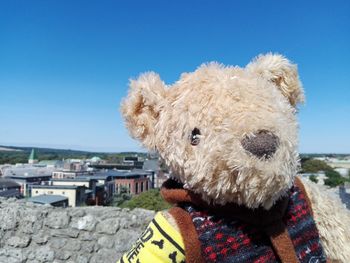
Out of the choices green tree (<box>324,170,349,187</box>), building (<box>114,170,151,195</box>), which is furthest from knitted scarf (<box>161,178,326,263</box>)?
building (<box>114,170,151,195</box>)

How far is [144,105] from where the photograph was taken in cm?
81

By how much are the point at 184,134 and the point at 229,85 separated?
13 centimetres

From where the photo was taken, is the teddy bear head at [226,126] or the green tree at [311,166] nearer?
the teddy bear head at [226,126]

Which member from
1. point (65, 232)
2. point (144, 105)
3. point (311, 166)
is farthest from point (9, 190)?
point (144, 105)

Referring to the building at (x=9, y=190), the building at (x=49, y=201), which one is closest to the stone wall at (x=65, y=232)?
the building at (x=49, y=201)

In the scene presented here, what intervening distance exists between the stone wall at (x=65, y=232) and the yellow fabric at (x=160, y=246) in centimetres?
181

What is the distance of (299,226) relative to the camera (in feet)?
2.39

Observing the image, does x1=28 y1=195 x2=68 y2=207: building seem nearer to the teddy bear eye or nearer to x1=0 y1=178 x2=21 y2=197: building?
x1=0 y1=178 x2=21 y2=197: building

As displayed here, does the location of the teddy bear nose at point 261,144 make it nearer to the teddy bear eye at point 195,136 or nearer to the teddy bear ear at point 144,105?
the teddy bear eye at point 195,136

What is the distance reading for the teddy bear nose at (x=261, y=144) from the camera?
0.62 meters

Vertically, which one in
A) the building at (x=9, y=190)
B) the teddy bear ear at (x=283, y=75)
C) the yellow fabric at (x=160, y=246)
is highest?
the teddy bear ear at (x=283, y=75)

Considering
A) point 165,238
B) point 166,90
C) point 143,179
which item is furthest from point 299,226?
point 143,179

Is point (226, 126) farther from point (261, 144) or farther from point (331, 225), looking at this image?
point (331, 225)

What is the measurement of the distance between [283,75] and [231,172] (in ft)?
1.00
